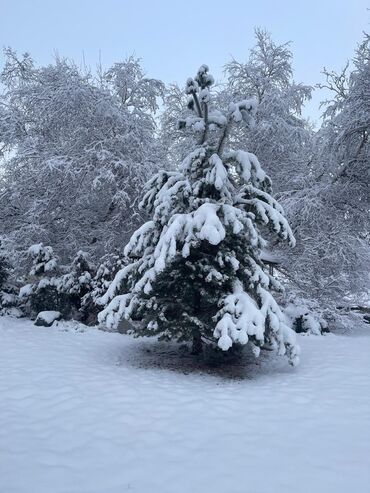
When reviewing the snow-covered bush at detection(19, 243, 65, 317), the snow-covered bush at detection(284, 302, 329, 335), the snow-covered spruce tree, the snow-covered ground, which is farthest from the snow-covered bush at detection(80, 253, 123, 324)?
the snow-covered bush at detection(284, 302, 329, 335)

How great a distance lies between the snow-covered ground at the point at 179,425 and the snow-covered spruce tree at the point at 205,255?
0.77m

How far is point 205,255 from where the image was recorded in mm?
6477

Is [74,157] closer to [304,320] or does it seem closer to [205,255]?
[205,255]

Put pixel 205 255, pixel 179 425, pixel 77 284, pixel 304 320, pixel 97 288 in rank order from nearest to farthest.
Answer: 1. pixel 179 425
2. pixel 205 255
3. pixel 304 320
4. pixel 97 288
5. pixel 77 284

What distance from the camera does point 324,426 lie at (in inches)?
169

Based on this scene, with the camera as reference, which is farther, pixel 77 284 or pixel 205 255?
pixel 77 284

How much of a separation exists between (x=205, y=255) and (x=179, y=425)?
286 centimetres

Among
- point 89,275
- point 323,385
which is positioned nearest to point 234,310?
point 323,385

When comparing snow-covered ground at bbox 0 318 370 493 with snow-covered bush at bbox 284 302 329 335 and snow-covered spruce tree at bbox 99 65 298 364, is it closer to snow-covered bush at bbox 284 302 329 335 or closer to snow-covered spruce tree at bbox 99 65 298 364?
snow-covered spruce tree at bbox 99 65 298 364

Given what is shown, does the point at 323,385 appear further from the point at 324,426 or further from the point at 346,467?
the point at 346,467

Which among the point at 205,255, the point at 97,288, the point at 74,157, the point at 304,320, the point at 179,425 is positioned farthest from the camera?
the point at 74,157

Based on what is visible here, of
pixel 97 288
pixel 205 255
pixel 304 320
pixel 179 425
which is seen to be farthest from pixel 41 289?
pixel 179 425

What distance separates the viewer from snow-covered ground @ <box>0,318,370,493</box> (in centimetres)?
321

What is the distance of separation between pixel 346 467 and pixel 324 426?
2.96ft
